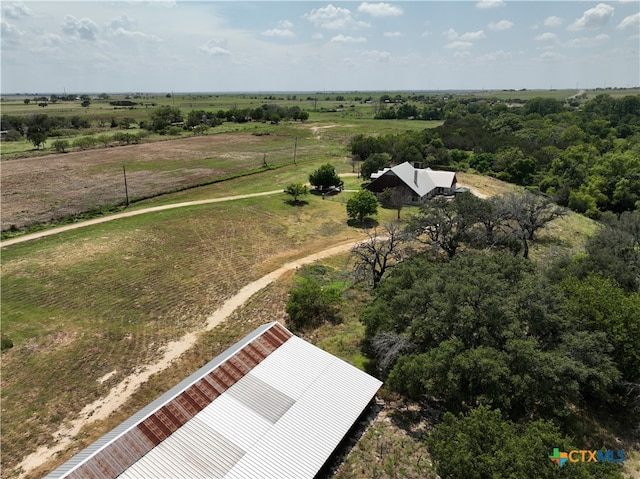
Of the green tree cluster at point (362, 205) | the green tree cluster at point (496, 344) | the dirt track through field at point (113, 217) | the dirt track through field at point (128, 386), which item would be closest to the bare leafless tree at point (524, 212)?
the green tree cluster at point (362, 205)

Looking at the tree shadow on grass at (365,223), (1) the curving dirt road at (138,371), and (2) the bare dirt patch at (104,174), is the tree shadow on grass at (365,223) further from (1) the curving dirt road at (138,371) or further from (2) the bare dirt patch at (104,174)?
(2) the bare dirt patch at (104,174)

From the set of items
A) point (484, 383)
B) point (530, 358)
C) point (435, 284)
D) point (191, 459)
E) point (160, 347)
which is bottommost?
point (160, 347)

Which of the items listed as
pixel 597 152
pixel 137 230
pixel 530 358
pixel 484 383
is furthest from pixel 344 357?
pixel 597 152

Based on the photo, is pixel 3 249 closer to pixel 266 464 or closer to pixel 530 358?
pixel 266 464

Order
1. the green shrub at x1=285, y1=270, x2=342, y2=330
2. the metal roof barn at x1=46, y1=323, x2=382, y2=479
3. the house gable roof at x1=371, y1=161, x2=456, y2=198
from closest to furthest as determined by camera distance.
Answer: the metal roof barn at x1=46, y1=323, x2=382, y2=479, the green shrub at x1=285, y1=270, x2=342, y2=330, the house gable roof at x1=371, y1=161, x2=456, y2=198

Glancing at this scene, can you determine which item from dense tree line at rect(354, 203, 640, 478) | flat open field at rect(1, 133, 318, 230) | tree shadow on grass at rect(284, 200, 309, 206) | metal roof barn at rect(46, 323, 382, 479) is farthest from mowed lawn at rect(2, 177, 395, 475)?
dense tree line at rect(354, 203, 640, 478)

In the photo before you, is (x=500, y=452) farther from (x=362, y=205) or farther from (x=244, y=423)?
(x=362, y=205)

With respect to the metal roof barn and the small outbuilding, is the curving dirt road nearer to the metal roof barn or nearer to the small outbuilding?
the metal roof barn
